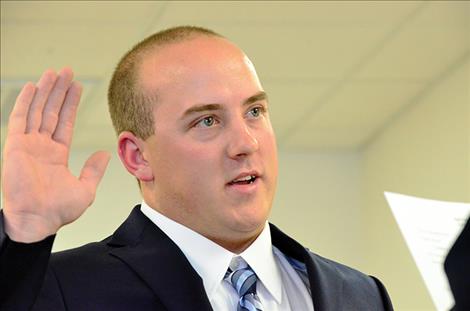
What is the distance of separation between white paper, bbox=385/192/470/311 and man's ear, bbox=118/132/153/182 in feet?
1.61

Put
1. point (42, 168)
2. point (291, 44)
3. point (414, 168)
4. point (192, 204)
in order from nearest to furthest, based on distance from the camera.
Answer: point (42, 168), point (192, 204), point (291, 44), point (414, 168)

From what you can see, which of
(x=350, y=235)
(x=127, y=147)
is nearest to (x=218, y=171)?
(x=127, y=147)

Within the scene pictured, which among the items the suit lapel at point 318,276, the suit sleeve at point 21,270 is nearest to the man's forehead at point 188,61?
the suit lapel at point 318,276

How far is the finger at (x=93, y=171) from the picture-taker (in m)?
1.70

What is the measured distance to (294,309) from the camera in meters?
2.04

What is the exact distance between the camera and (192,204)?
207 centimetres

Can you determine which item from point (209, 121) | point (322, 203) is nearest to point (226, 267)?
point (209, 121)

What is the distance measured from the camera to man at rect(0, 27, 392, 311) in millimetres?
1896

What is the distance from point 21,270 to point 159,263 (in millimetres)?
356

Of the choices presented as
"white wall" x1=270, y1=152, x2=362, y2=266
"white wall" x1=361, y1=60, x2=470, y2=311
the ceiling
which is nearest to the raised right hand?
the ceiling

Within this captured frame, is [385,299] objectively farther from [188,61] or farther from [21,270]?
[21,270]

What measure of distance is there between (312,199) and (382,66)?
1.58 meters

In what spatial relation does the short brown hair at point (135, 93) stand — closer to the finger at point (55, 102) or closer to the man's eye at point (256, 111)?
the man's eye at point (256, 111)

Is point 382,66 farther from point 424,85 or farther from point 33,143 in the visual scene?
point 33,143
